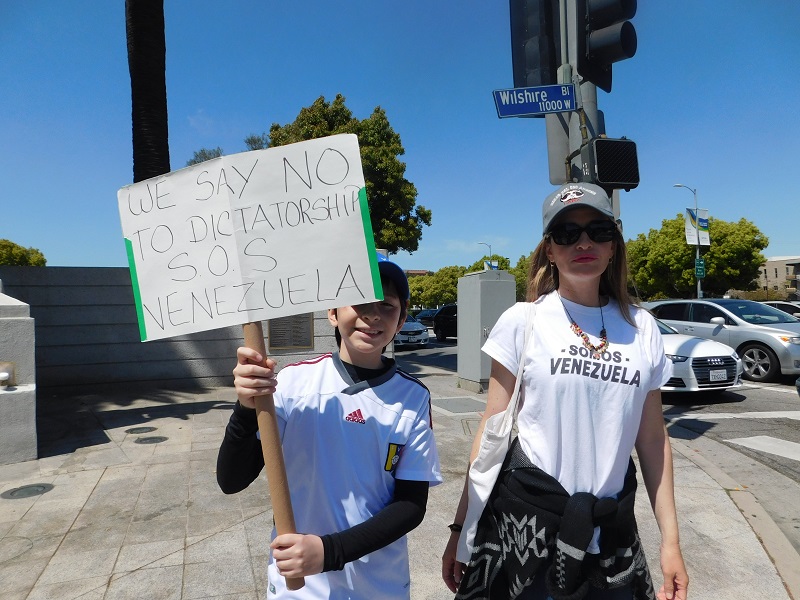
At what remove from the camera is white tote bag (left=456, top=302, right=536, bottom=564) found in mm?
1658

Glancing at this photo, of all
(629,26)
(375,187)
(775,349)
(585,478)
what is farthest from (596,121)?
(375,187)

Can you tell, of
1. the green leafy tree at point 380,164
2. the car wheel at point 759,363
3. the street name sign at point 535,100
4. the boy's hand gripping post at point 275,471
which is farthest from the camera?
the green leafy tree at point 380,164

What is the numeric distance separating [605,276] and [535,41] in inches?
128

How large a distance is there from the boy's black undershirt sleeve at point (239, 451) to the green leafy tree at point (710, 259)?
118 ft

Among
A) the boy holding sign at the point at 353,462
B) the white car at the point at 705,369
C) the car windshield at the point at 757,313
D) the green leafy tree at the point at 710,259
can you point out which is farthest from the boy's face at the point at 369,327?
the green leafy tree at the point at 710,259

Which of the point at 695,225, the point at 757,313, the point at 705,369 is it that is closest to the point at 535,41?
the point at 705,369

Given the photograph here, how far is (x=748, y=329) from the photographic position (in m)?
10.6

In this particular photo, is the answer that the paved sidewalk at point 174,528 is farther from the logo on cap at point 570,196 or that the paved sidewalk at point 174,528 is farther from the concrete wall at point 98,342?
the concrete wall at point 98,342

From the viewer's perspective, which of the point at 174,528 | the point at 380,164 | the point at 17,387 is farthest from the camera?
the point at 380,164

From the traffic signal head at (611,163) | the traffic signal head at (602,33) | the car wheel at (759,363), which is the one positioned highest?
the traffic signal head at (602,33)

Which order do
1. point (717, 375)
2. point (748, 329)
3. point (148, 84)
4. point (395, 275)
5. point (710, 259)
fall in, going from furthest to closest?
1. point (710, 259)
2. point (748, 329)
3. point (717, 375)
4. point (148, 84)
5. point (395, 275)

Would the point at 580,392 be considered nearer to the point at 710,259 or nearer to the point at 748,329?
the point at 748,329

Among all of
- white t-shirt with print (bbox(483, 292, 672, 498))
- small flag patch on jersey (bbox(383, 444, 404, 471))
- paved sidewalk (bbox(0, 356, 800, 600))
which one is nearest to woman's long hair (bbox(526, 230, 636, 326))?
white t-shirt with print (bbox(483, 292, 672, 498))

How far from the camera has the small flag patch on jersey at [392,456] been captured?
4.96 feet
